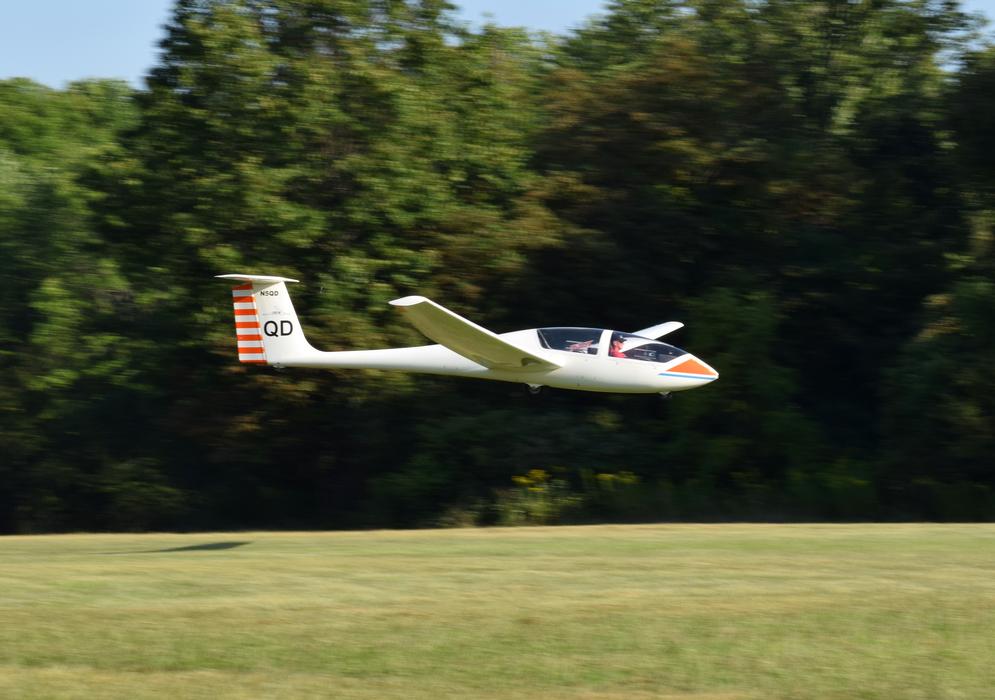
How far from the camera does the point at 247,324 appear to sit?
22.5 meters

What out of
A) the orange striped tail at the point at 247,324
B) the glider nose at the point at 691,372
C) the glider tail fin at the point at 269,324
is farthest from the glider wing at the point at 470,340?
the orange striped tail at the point at 247,324

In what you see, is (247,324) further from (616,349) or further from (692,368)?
(692,368)

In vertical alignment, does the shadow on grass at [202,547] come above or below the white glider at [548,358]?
below

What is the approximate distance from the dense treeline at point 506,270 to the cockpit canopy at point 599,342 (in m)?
5.76

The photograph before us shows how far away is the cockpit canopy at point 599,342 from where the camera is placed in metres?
20.3

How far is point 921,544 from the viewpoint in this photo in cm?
1606

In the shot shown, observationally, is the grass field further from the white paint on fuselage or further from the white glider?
the white paint on fuselage

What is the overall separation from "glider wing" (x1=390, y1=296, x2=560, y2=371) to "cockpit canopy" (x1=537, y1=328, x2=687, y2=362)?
0.39 meters

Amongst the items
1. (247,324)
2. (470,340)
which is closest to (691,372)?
(470,340)

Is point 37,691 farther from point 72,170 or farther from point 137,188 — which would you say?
point 72,170

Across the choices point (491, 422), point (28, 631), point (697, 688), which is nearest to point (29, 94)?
point (491, 422)

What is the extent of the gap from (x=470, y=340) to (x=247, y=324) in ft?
17.1

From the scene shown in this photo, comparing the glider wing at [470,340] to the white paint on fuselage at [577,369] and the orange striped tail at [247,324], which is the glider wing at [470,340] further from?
the orange striped tail at [247,324]

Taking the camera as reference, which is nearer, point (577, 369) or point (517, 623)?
point (517, 623)
